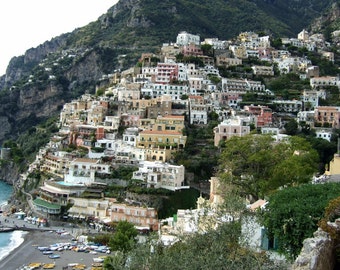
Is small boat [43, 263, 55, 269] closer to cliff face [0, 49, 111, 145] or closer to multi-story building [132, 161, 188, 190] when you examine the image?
multi-story building [132, 161, 188, 190]

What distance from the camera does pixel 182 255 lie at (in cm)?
1349

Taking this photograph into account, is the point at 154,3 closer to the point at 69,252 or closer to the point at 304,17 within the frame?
the point at 304,17

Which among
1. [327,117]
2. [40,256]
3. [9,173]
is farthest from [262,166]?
[9,173]

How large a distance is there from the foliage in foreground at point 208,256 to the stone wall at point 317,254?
1.09 meters

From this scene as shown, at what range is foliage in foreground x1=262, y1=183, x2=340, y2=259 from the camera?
15.1 metres

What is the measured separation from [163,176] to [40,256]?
14327 mm

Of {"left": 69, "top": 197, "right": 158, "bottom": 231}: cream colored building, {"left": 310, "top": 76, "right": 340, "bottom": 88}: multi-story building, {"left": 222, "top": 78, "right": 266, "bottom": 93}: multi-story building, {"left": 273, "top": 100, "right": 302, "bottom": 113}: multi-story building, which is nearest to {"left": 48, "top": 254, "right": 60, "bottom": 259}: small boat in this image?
{"left": 69, "top": 197, "right": 158, "bottom": 231}: cream colored building

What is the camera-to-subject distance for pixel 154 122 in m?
62.2

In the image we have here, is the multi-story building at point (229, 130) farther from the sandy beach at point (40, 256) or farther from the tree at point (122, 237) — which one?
the tree at point (122, 237)

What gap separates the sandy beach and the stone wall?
2694 cm

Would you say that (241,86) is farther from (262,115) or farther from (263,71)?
(262,115)

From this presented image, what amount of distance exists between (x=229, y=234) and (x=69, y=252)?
27924 millimetres

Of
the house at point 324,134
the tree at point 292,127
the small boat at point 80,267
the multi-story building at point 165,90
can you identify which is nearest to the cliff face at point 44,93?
the multi-story building at point 165,90

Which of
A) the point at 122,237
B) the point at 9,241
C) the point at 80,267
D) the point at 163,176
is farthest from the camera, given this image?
the point at 163,176
